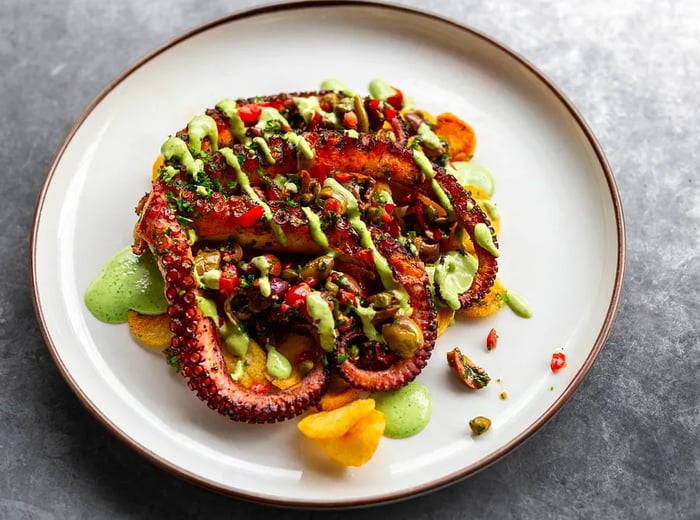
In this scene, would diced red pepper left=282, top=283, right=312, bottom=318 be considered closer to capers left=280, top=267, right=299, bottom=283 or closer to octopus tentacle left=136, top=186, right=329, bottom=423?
capers left=280, top=267, right=299, bottom=283

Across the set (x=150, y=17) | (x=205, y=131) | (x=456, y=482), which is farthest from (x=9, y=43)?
(x=456, y=482)

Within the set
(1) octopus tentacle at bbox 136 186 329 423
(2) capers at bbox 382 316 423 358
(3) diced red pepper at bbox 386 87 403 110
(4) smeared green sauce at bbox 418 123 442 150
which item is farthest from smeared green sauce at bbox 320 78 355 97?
(2) capers at bbox 382 316 423 358

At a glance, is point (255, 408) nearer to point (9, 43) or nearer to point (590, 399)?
point (590, 399)

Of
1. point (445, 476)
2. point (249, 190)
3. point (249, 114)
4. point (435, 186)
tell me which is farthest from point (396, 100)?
point (445, 476)

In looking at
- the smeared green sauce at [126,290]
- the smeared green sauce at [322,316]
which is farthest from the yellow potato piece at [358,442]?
the smeared green sauce at [126,290]

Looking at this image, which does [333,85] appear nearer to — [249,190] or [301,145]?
[301,145]
